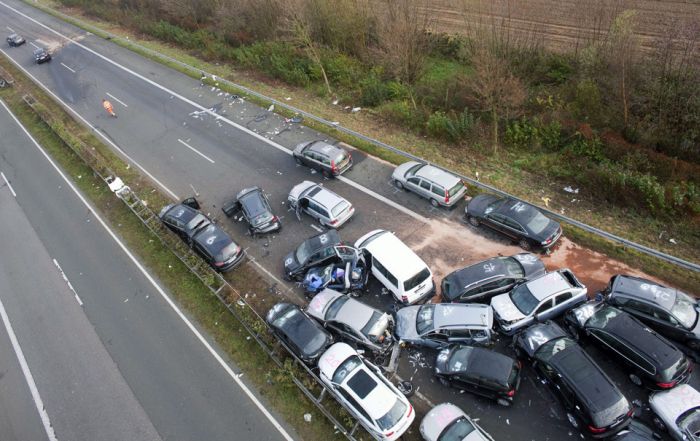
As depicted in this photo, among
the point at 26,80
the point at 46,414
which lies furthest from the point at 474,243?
the point at 26,80

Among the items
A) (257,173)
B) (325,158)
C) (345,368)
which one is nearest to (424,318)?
(345,368)

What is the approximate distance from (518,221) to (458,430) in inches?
324

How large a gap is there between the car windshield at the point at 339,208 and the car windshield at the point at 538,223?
750 centimetres

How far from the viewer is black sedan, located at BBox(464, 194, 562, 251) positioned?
52.3ft

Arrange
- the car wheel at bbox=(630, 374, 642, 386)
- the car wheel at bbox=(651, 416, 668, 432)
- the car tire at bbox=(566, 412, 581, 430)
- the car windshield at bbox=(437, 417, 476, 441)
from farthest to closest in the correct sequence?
the car wheel at bbox=(630, 374, 642, 386) → the car tire at bbox=(566, 412, 581, 430) → the car windshield at bbox=(437, 417, 476, 441) → the car wheel at bbox=(651, 416, 668, 432)

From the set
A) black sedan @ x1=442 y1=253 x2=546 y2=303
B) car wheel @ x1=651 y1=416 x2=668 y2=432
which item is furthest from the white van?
car wheel @ x1=651 y1=416 x2=668 y2=432

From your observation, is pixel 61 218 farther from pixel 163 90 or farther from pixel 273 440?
pixel 273 440

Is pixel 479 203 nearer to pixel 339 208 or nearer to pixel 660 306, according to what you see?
pixel 339 208

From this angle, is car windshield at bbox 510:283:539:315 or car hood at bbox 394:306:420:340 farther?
car hood at bbox 394:306:420:340

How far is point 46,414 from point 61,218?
37.5 ft

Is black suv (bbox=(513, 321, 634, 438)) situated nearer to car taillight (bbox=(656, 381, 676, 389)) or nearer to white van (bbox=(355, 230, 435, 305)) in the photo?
car taillight (bbox=(656, 381, 676, 389))

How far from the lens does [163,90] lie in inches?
1248

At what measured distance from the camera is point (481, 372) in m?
12.3

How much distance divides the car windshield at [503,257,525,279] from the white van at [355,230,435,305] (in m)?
2.66
